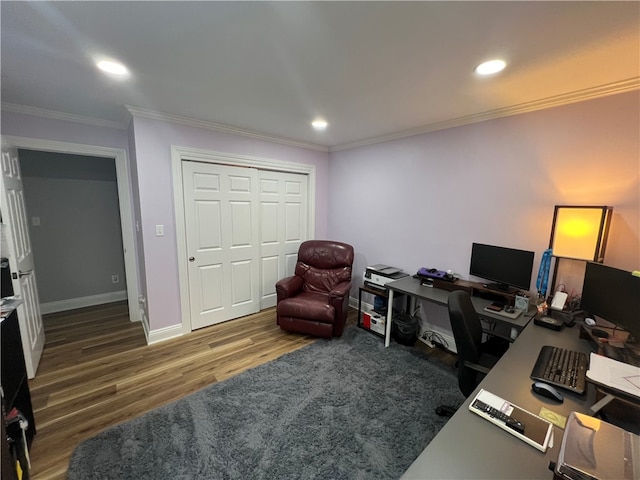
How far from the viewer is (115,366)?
96.8 inches

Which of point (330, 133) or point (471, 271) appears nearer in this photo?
point (471, 271)

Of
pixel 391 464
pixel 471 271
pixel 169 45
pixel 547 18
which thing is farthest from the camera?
pixel 471 271

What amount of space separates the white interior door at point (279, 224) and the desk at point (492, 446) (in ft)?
9.72

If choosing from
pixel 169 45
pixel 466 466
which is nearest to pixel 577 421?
pixel 466 466

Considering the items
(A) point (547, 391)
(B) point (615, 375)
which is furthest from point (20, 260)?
(B) point (615, 375)

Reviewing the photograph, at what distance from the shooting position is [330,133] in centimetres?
324

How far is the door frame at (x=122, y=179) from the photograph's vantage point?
2518mm

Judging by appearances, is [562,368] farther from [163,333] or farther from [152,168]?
[152,168]

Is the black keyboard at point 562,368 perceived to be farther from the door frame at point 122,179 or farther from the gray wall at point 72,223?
the gray wall at point 72,223

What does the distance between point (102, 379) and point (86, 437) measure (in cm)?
67

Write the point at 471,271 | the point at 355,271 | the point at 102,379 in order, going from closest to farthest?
the point at 102,379 → the point at 471,271 → the point at 355,271

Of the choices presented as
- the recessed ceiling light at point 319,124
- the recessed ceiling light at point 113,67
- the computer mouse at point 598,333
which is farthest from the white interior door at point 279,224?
the computer mouse at point 598,333

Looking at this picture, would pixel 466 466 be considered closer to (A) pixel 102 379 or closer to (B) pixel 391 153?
(A) pixel 102 379

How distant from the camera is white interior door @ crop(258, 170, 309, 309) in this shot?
362cm
